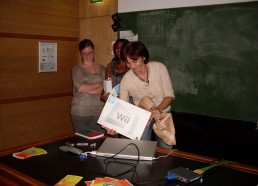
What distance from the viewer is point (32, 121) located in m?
3.69

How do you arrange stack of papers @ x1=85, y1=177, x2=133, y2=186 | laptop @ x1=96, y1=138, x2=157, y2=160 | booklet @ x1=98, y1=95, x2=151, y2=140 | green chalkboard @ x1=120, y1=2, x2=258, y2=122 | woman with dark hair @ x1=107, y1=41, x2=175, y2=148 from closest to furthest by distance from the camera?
stack of papers @ x1=85, y1=177, x2=133, y2=186 < laptop @ x1=96, y1=138, x2=157, y2=160 < booklet @ x1=98, y1=95, x2=151, y2=140 < woman with dark hair @ x1=107, y1=41, x2=175, y2=148 < green chalkboard @ x1=120, y1=2, x2=258, y2=122

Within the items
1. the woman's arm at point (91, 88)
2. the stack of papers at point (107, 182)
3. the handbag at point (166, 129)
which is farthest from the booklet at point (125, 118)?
the woman's arm at point (91, 88)

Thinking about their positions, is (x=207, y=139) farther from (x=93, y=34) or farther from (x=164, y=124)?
(x=93, y=34)

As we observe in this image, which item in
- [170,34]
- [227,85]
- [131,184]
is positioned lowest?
[131,184]

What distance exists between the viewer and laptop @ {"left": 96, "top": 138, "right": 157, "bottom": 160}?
1.64 m

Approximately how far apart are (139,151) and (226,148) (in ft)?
5.10

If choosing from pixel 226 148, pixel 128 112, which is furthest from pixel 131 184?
pixel 226 148

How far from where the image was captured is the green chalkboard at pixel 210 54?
2721 millimetres

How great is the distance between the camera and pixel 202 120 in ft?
10.0

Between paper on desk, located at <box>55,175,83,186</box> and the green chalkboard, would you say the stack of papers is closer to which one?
paper on desk, located at <box>55,175,83,186</box>

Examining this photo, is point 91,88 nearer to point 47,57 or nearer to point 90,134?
point 90,134

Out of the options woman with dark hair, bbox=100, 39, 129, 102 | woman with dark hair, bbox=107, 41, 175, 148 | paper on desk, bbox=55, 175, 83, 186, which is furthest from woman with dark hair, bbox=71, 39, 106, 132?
paper on desk, bbox=55, 175, 83, 186

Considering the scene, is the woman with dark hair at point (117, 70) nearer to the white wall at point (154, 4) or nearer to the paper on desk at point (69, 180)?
the white wall at point (154, 4)

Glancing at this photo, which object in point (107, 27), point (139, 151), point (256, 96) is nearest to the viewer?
point (139, 151)
